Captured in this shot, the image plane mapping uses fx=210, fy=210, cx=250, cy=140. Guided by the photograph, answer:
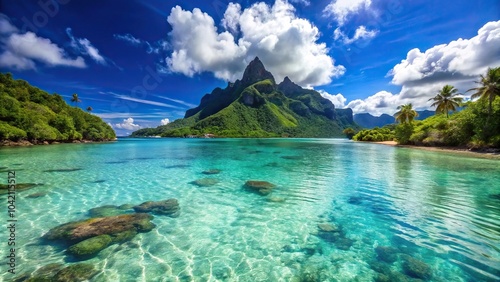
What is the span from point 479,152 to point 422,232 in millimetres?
50760

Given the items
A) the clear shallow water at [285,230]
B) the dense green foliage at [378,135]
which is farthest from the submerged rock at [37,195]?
the dense green foliage at [378,135]

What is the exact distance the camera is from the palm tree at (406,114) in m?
79.1

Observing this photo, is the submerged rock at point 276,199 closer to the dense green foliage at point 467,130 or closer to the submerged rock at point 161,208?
the submerged rock at point 161,208

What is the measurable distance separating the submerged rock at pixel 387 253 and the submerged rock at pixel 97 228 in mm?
8926

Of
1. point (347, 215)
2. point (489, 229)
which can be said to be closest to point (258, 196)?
point (347, 215)

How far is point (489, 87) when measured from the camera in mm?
42594

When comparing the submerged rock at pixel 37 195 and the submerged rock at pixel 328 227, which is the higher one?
the submerged rock at pixel 37 195

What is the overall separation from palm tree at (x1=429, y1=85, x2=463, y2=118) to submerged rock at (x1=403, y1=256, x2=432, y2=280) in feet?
273

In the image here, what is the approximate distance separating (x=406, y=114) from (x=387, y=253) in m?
92.1

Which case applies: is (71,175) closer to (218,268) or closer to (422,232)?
(218,268)

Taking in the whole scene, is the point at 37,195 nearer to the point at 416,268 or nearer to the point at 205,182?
the point at 205,182

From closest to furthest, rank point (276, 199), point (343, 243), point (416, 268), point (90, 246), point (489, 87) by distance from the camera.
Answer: point (416, 268) < point (90, 246) < point (343, 243) < point (276, 199) < point (489, 87)

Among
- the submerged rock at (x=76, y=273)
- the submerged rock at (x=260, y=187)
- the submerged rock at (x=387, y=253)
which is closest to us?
the submerged rock at (x=76, y=273)

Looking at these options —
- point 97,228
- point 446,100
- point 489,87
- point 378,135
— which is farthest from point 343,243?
point 378,135
